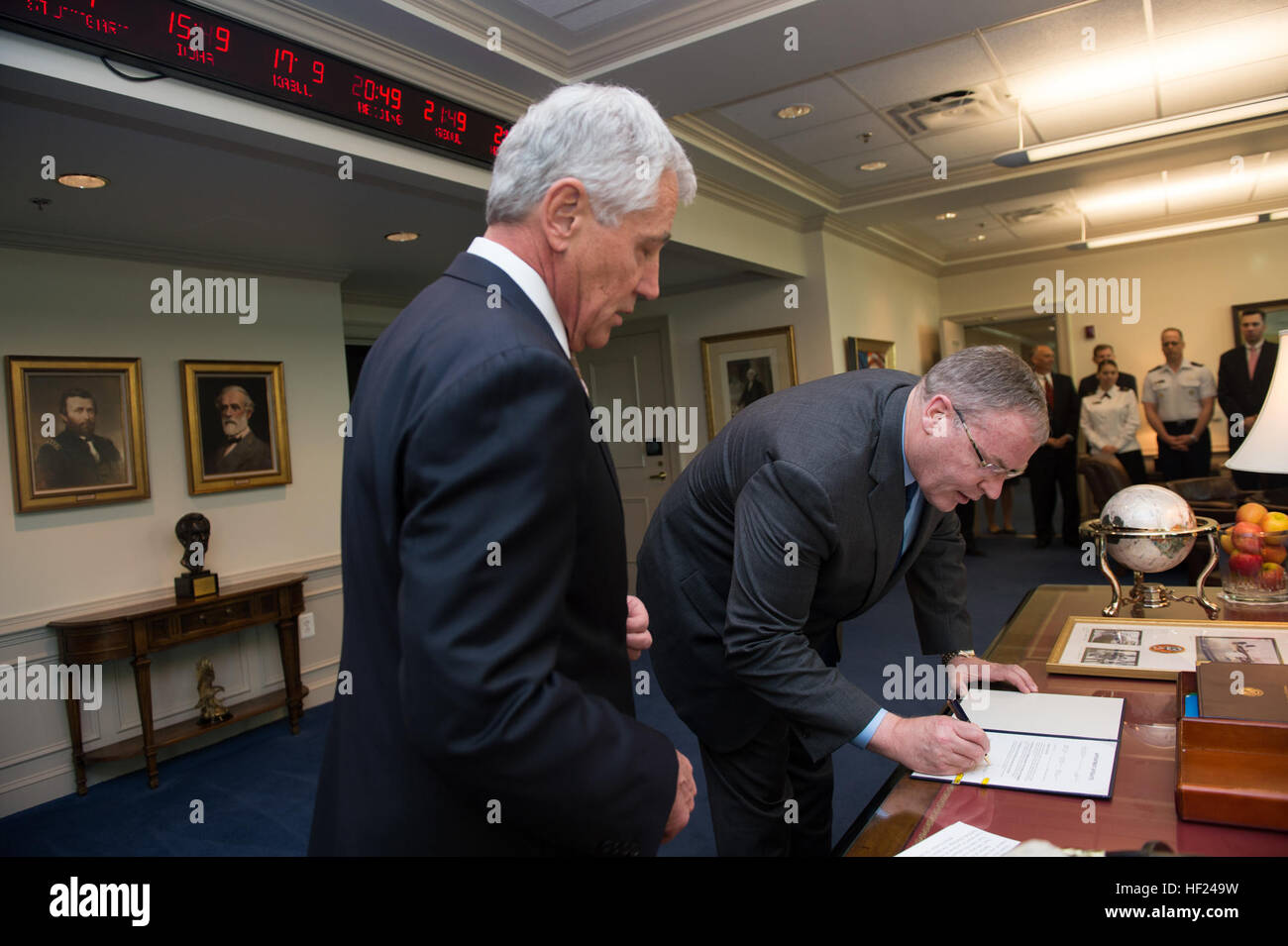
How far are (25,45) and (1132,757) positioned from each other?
10.0ft

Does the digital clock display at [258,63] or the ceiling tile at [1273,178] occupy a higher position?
the ceiling tile at [1273,178]

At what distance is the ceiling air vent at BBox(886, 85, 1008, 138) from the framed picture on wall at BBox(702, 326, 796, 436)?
6.68 feet

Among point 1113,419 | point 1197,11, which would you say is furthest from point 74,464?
point 1113,419

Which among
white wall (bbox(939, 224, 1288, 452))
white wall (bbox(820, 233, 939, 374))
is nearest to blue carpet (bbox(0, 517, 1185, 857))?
white wall (bbox(820, 233, 939, 374))

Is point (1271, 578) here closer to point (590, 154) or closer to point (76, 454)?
point (590, 154)

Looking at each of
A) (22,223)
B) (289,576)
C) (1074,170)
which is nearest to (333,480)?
(289,576)

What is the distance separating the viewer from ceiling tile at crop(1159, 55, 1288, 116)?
487 cm

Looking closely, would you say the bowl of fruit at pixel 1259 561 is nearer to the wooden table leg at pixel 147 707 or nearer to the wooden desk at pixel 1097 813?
the wooden desk at pixel 1097 813

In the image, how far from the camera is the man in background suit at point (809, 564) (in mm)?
1487

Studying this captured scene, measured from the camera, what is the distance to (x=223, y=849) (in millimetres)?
3439

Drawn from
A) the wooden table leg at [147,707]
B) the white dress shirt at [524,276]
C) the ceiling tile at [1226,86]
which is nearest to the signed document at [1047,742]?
Answer: the white dress shirt at [524,276]

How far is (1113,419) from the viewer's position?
8.16 meters

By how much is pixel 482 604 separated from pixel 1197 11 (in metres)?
4.84

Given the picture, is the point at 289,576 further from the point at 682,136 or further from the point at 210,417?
the point at 682,136
